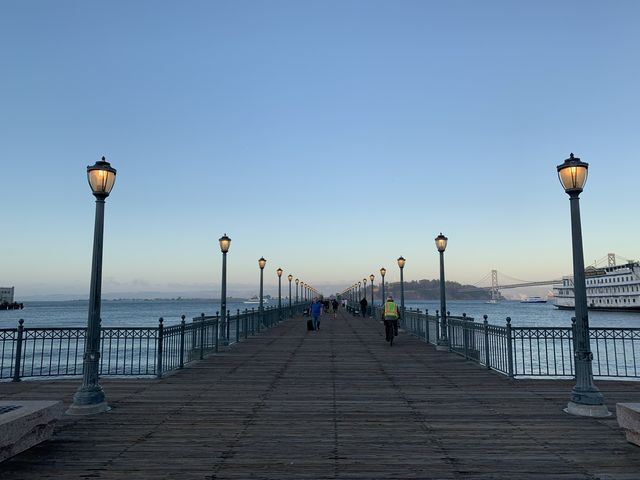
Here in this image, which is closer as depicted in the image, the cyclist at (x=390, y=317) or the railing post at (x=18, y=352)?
the railing post at (x=18, y=352)

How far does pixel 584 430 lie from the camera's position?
6938mm

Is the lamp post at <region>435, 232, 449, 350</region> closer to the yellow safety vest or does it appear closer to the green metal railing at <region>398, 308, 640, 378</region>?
the green metal railing at <region>398, 308, 640, 378</region>

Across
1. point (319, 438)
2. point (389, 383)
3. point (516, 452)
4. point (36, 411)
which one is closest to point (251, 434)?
point (319, 438)

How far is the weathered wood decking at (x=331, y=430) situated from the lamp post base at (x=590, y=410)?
0.23 m

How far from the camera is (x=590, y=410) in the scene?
774cm

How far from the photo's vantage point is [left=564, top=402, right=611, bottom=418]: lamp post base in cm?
769

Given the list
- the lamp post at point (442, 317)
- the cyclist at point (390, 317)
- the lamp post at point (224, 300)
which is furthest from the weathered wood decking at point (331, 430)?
the cyclist at point (390, 317)

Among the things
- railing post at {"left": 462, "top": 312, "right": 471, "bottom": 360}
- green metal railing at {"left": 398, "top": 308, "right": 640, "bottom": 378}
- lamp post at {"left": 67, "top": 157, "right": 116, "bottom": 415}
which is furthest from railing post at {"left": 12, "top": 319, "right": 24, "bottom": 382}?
railing post at {"left": 462, "top": 312, "right": 471, "bottom": 360}

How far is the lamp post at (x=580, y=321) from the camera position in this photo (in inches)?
310

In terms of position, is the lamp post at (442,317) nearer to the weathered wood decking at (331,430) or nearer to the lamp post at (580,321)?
the weathered wood decking at (331,430)

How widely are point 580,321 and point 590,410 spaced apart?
157 cm

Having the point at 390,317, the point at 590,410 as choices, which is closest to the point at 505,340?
the point at 590,410

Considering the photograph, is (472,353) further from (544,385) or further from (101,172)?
(101,172)

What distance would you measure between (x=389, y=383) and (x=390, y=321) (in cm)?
790
